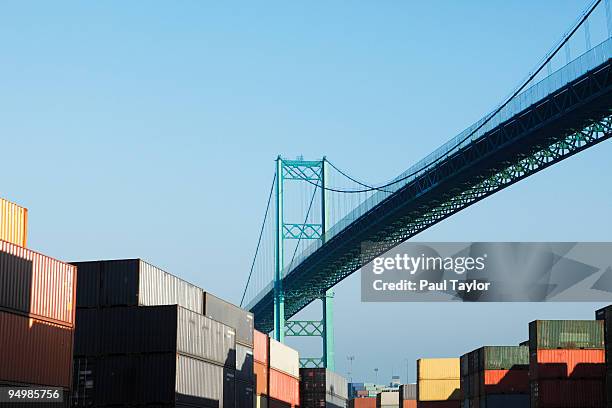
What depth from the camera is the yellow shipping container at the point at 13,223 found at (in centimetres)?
3372

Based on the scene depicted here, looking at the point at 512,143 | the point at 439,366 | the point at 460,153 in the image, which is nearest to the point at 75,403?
the point at 512,143

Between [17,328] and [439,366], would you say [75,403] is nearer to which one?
[17,328]

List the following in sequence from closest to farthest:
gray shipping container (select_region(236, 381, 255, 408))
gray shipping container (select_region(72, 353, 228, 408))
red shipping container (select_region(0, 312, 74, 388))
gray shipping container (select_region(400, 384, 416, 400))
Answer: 1. red shipping container (select_region(0, 312, 74, 388))
2. gray shipping container (select_region(72, 353, 228, 408))
3. gray shipping container (select_region(236, 381, 255, 408))
4. gray shipping container (select_region(400, 384, 416, 400))

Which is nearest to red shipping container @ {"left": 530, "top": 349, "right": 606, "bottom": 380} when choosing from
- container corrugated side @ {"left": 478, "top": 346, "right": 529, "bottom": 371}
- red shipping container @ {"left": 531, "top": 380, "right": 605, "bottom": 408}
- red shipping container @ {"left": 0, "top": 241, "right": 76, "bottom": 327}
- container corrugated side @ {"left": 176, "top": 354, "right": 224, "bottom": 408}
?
red shipping container @ {"left": 531, "top": 380, "right": 605, "bottom": 408}

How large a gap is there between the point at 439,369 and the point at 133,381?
55391mm

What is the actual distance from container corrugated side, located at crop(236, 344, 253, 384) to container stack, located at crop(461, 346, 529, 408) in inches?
897

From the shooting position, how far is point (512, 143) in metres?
69.3

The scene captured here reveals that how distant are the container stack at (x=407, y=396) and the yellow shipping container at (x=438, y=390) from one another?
61.7 feet

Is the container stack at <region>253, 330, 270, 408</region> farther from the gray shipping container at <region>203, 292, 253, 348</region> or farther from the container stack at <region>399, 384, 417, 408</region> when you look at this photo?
the container stack at <region>399, 384, 417, 408</region>

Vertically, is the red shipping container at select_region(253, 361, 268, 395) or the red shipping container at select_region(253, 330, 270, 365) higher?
the red shipping container at select_region(253, 330, 270, 365)

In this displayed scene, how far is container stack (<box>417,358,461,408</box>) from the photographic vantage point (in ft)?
303

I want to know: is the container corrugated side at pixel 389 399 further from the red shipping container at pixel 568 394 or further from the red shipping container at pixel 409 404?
the red shipping container at pixel 568 394

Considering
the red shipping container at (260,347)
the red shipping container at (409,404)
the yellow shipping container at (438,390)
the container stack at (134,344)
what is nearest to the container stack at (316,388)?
the yellow shipping container at (438,390)

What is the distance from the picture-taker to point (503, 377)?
72.8 m
